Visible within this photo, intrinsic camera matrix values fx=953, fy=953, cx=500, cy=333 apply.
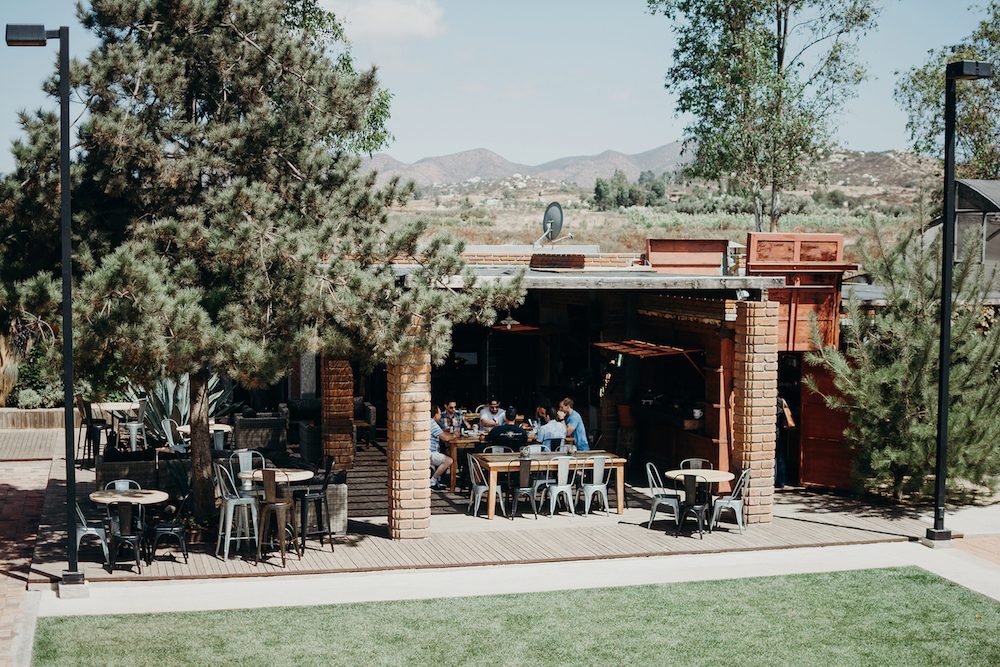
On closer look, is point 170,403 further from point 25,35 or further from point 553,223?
point 25,35

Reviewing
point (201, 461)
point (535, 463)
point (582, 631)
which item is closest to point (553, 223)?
point (535, 463)

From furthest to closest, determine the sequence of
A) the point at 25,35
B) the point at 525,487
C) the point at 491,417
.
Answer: the point at 491,417
the point at 525,487
the point at 25,35

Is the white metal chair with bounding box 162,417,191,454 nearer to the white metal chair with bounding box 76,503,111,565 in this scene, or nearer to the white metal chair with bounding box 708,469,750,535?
the white metal chair with bounding box 76,503,111,565

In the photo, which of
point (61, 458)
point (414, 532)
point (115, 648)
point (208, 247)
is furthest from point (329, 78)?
point (61, 458)

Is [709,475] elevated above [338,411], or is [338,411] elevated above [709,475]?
[338,411]

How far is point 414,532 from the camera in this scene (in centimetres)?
1075

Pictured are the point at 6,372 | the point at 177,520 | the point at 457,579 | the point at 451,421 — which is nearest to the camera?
the point at 457,579

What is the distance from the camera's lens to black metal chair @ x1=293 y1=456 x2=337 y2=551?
33.4ft

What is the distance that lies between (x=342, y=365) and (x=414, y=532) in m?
3.84

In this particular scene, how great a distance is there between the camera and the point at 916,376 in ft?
39.3

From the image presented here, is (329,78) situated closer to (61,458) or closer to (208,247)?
(208,247)

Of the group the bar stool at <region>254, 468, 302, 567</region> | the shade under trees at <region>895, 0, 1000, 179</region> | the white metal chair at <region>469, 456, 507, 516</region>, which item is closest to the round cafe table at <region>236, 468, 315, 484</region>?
the bar stool at <region>254, 468, 302, 567</region>

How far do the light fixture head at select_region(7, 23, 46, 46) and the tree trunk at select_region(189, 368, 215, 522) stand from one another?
3.90m

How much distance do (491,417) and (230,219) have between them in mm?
6855
